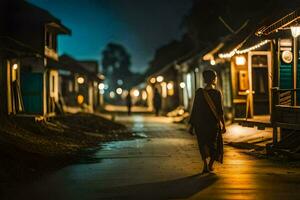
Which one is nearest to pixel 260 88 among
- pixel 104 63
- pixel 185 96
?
pixel 185 96

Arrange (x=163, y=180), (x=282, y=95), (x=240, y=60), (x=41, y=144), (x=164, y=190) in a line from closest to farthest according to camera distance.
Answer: (x=164, y=190)
(x=163, y=180)
(x=41, y=144)
(x=282, y=95)
(x=240, y=60)

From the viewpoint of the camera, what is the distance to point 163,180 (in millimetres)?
10914

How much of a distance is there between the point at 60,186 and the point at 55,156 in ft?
15.8

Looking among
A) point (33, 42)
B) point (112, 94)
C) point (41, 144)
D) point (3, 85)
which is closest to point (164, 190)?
point (41, 144)

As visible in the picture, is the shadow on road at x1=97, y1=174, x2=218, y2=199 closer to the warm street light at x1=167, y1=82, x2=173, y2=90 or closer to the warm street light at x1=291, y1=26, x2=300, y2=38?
the warm street light at x1=291, y1=26, x2=300, y2=38

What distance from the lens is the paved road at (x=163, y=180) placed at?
Answer: 9.30 meters

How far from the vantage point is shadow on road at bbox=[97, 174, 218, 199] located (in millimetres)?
9141

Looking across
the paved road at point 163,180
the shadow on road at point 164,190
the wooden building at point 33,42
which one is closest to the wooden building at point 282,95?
the paved road at point 163,180

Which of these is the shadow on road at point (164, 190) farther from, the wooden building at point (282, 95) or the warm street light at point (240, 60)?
the warm street light at point (240, 60)

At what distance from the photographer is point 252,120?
20531 mm

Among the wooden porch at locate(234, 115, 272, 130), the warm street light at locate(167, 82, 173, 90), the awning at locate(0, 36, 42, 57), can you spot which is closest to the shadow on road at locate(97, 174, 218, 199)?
the wooden porch at locate(234, 115, 272, 130)

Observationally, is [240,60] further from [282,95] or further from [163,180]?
[163,180]

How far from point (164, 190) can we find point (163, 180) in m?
1.22

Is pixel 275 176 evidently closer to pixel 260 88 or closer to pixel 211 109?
pixel 211 109
